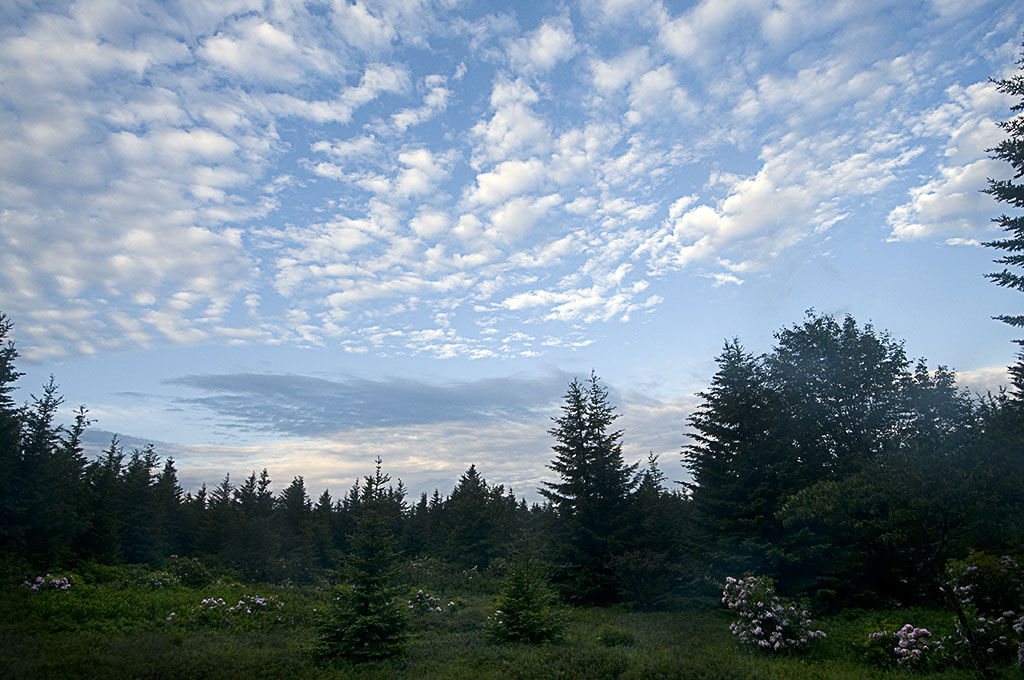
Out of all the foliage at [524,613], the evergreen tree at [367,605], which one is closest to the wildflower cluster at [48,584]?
the evergreen tree at [367,605]

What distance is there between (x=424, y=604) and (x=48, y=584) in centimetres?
1436

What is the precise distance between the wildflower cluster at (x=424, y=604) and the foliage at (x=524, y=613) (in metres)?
6.93

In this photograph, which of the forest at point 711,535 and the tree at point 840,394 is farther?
the tree at point 840,394

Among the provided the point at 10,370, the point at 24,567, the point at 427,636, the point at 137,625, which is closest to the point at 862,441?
the point at 427,636

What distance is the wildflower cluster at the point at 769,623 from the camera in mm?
15094

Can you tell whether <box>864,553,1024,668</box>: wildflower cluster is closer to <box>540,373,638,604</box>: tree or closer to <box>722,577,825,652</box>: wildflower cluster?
<box>722,577,825,652</box>: wildflower cluster

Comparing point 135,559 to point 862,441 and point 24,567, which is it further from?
point 862,441

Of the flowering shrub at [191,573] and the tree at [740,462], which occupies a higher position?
the tree at [740,462]

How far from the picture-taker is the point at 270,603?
2220cm

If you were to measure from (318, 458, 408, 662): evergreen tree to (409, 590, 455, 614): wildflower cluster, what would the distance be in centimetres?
844

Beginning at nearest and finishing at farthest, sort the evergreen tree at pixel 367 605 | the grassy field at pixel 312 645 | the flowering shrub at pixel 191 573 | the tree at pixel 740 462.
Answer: the grassy field at pixel 312 645, the evergreen tree at pixel 367 605, the tree at pixel 740 462, the flowering shrub at pixel 191 573

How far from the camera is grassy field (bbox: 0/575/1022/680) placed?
12.1 m

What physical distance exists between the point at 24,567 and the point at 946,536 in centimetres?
3284

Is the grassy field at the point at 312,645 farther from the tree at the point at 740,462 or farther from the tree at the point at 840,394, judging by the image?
the tree at the point at 840,394
